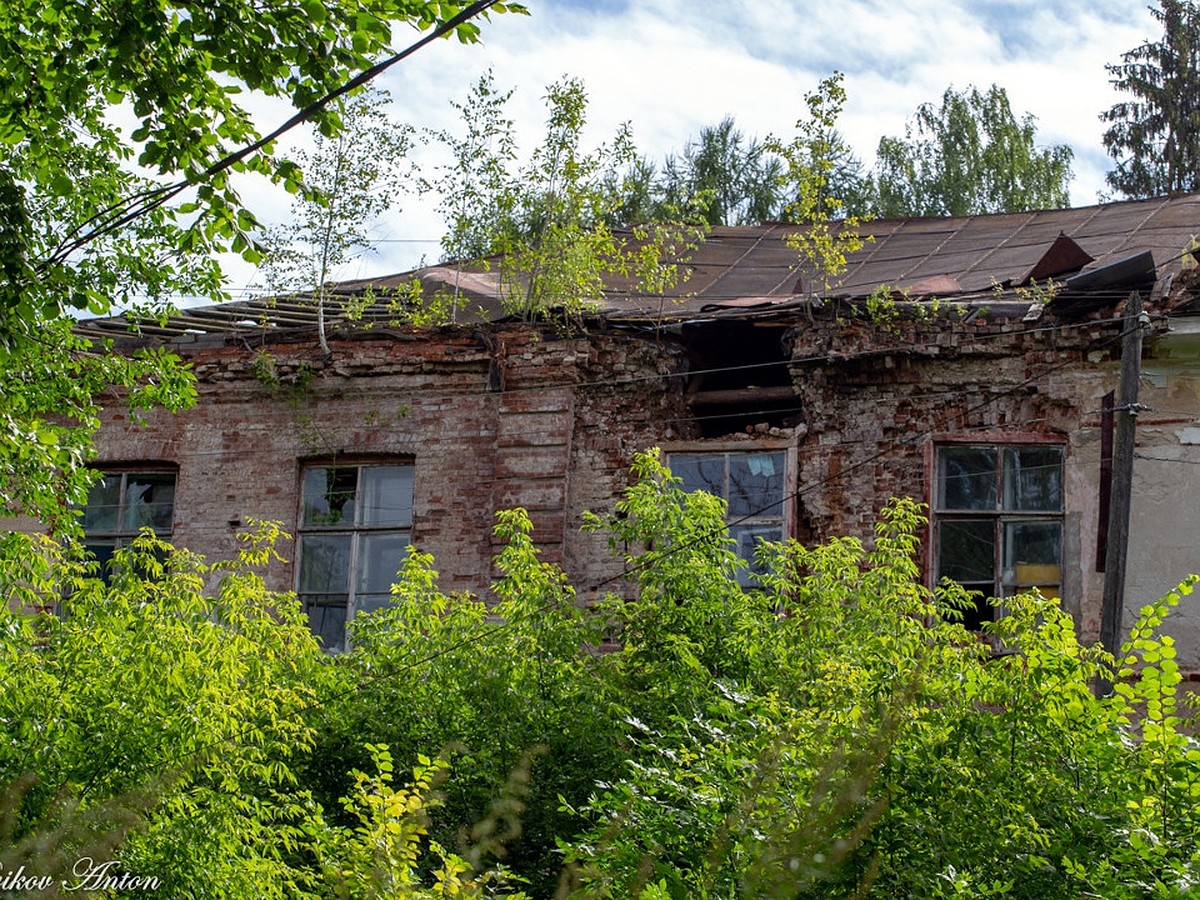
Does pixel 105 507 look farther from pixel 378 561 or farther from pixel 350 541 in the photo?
pixel 378 561

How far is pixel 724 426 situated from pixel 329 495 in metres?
3.21

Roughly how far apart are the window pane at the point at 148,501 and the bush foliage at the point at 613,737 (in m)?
3.41

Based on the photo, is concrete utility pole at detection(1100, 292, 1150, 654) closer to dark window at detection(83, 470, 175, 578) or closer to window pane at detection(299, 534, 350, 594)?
window pane at detection(299, 534, 350, 594)

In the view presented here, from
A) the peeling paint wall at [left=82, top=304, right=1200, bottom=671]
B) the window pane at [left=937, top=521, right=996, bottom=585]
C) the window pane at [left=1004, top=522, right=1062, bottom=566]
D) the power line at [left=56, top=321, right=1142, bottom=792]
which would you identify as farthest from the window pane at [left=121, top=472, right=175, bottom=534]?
the window pane at [left=1004, top=522, right=1062, bottom=566]

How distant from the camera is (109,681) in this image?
7289 millimetres

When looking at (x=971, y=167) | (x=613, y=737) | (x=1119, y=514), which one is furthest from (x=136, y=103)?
(x=971, y=167)

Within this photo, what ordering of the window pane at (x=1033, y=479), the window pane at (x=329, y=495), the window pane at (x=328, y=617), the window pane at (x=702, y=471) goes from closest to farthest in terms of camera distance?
the window pane at (x=1033, y=479)
the window pane at (x=702, y=471)
the window pane at (x=328, y=617)
the window pane at (x=329, y=495)

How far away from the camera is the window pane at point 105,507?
1313 cm

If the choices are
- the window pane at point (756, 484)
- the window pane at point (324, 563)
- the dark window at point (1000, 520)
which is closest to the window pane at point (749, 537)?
the window pane at point (756, 484)

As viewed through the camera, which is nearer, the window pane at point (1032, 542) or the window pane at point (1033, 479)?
the window pane at point (1032, 542)

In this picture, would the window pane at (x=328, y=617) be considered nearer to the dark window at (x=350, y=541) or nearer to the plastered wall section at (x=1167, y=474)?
the dark window at (x=350, y=541)

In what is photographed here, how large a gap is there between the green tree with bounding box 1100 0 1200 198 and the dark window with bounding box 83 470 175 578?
19.3m

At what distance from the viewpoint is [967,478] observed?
11.6 m

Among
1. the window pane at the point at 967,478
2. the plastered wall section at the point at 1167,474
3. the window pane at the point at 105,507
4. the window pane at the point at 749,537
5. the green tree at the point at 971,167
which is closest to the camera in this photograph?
the plastered wall section at the point at 1167,474
